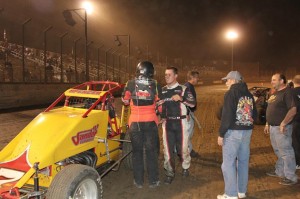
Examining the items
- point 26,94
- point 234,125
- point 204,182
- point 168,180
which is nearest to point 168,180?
point 168,180

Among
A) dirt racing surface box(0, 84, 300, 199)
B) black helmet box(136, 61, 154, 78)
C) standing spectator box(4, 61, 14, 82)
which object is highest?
standing spectator box(4, 61, 14, 82)

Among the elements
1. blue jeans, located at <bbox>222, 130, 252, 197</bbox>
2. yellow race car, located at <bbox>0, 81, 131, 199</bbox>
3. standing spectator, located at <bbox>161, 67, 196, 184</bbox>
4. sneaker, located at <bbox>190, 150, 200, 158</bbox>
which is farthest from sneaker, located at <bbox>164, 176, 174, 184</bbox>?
sneaker, located at <bbox>190, 150, 200, 158</bbox>

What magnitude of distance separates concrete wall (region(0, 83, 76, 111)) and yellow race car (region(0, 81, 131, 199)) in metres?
14.4

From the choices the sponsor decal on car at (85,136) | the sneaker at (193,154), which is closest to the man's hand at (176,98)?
the sponsor decal on car at (85,136)

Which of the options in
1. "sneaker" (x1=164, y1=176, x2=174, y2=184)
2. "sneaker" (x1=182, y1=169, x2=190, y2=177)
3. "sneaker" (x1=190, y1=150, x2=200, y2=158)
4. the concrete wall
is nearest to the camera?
"sneaker" (x1=164, y1=176, x2=174, y2=184)

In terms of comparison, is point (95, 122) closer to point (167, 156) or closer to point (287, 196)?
point (167, 156)

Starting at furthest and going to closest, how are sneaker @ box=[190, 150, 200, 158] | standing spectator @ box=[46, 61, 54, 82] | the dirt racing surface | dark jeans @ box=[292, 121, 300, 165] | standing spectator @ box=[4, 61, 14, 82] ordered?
1. standing spectator @ box=[46, 61, 54, 82]
2. standing spectator @ box=[4, 61, 14, 82]
3. sneaker @ box=[190, 150, 200, 158]
4. dark jeans @ box=[292, 121, 300, 165]
5. the dirt racing surface

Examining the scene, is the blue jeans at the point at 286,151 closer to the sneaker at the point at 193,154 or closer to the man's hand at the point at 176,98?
the man's hand at the point at 176,98

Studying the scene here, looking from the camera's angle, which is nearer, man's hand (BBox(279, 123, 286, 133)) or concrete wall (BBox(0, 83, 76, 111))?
man's hand (BBox(279, 123, 286, 133))

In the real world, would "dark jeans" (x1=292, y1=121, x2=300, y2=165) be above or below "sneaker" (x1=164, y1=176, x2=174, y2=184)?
above

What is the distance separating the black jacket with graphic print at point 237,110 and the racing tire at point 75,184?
1.75m

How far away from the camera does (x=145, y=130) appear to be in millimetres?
5367

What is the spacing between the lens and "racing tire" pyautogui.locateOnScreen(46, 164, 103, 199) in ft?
12.2

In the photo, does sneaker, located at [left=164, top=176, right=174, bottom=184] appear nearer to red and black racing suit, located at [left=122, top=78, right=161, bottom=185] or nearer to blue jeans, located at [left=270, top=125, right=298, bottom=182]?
red and black racing suit, located at [left=122, top=78, right=161, bottom=185]
